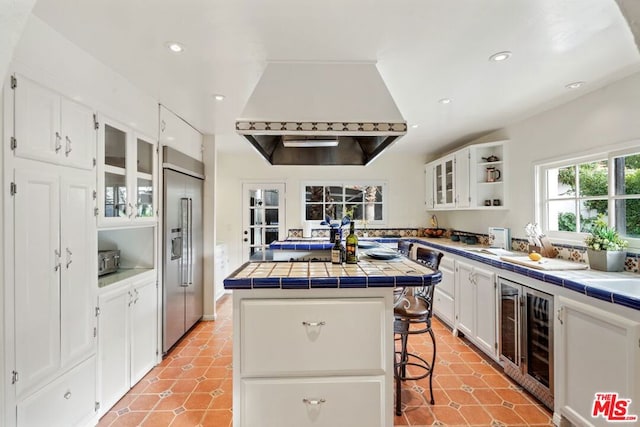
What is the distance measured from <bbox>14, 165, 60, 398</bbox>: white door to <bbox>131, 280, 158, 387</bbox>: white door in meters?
0.72

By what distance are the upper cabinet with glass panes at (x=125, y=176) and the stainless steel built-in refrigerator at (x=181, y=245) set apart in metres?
0.18

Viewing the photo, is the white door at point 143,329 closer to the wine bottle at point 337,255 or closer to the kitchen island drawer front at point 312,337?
the kitchen island drawer front at point 312,337

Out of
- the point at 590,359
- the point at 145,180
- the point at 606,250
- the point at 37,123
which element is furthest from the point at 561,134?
the point at 37,123

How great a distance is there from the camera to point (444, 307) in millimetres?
3568

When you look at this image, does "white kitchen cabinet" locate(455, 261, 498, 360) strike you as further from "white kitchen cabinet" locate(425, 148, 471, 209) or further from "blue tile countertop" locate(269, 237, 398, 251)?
"blue tile countertop" locate(269, 237, 398, 251)

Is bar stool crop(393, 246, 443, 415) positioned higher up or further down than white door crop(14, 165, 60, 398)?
further down

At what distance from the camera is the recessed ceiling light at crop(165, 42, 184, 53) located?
5.74 ft

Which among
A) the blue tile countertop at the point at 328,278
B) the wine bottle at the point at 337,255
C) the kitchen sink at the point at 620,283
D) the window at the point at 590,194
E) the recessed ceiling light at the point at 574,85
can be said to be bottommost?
the kitchen sink at the point at 620,283

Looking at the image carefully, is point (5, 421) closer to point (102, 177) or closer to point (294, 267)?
point (102, 177)

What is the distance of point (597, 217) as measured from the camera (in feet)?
8.06

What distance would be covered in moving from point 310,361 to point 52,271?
58.8 inches

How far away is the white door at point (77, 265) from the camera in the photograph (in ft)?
5.49

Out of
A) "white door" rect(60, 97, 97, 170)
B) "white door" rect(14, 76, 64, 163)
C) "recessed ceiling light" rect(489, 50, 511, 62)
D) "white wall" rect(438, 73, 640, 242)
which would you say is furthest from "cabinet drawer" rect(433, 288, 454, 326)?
"white door" rect(14, 76, 64, 163)

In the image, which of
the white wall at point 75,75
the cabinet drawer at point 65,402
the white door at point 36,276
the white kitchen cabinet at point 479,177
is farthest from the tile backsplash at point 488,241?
the white door at point 36,276
